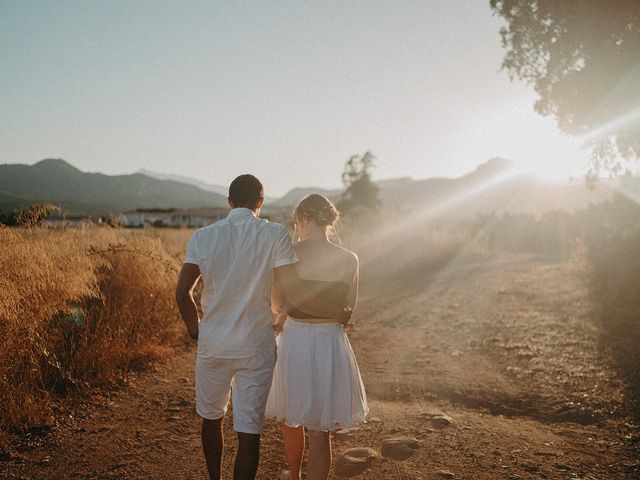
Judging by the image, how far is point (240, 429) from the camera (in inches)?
115

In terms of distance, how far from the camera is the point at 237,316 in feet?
9.77

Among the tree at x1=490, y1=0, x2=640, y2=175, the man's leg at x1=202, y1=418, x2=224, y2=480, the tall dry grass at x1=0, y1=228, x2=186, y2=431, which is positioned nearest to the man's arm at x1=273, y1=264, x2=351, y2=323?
the man's leg at x1=202, y1=418, x2=224, y2=480

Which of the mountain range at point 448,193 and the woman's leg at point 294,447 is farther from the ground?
the mountain range at point 448,193

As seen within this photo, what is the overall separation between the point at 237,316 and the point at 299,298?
18.6 inches

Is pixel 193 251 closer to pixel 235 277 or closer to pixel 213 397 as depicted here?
pixel 235 277

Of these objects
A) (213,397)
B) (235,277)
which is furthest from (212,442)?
(235,277)

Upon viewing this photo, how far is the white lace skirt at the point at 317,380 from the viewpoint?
10.8ft

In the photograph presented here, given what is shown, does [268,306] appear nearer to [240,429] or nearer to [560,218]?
[240,429]

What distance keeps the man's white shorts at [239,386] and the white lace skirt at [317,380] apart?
12.0 inches

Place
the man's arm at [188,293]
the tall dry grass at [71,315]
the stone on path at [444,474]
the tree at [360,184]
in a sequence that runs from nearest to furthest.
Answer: the man's arm at [188,293] < the stone on path at [444,474] < the tall dry grass at [71,315] < the tree at [360,184]

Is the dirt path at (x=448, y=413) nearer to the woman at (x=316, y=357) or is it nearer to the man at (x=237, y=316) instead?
the woman at (x=316, y=357)

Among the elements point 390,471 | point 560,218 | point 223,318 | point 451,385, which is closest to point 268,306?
point 223,318

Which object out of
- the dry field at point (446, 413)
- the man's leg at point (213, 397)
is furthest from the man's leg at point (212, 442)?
the dry field at point (446, 413)

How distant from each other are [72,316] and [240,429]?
3494 millimetres
